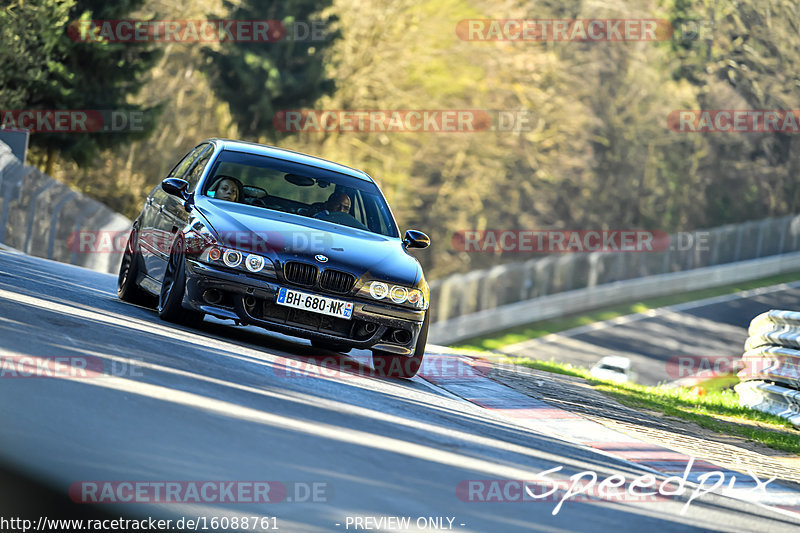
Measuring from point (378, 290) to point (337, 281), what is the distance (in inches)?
13.6

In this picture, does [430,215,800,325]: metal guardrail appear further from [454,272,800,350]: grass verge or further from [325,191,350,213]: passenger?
[325,191,350,213]: passenger

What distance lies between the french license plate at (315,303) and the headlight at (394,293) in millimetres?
179

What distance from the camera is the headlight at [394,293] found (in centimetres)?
977

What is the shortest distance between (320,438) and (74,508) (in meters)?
2.02

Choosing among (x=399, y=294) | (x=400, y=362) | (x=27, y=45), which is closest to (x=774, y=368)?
(x=400, y=362)

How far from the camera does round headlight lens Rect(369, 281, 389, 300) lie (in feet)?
32.1

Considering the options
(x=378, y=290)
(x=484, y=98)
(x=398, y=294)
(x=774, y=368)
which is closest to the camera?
(x=378, y=290)

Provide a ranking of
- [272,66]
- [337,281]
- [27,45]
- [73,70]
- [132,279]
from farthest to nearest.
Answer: [272,66] → [73,70] → [27,45] → [132,279] → [337,281]

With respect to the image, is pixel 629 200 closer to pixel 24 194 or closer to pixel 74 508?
pixel 24 194

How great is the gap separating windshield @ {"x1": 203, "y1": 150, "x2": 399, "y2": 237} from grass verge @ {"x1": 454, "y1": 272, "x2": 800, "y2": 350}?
28085 mm

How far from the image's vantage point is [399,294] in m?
9.93

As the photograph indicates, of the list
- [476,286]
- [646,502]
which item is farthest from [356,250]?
[476,286]

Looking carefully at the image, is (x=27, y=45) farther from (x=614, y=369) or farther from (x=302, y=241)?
(x=302, y=241)

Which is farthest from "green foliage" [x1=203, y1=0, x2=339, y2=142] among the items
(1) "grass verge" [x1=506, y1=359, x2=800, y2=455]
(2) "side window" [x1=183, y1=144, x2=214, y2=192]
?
(2) "side window" [x1=183, y1=144, x2=214, y2=192]
